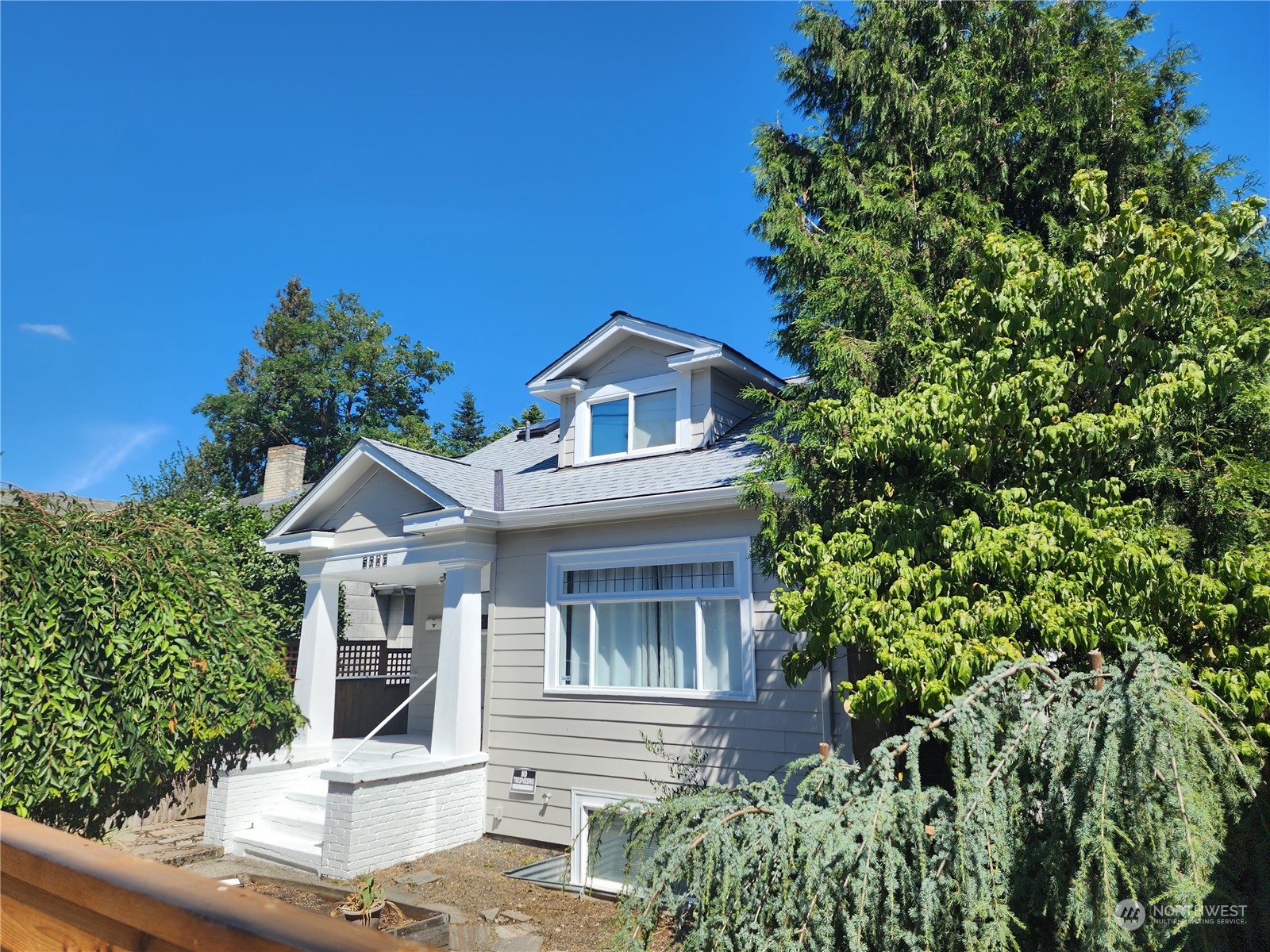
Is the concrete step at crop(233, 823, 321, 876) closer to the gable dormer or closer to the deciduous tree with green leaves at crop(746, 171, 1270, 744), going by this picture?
the gable dormer

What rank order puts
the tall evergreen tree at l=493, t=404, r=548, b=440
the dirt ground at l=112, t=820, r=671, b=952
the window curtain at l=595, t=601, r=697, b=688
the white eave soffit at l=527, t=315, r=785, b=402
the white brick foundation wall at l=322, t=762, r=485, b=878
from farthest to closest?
the tall evergreen tree at l=493, t=404, r=548, b=440
the white eave soffit at l=527, t=315, r=785, b=402
the window curtain at l=595, t=601, r=697, b=688
the white brick foundation wall at l=322, t=762, r=485, b=878
the dirt ground at l=112, t=820, r=671, b=952

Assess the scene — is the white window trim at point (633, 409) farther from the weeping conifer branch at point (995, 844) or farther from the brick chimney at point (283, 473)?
the brick chimney at point (283, 473)

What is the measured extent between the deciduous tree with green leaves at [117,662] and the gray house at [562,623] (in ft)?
9.73

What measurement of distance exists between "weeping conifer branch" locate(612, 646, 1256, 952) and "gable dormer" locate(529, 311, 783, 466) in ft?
24.0

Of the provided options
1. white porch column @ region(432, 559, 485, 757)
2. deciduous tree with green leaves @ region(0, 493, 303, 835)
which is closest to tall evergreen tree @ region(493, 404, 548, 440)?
white porch column @ region(432, 559, 485, 757)

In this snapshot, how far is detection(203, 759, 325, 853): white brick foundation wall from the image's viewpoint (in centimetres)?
1066

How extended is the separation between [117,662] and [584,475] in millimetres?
6423

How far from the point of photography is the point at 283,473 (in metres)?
21.2

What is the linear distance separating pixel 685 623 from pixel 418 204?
35.9ft

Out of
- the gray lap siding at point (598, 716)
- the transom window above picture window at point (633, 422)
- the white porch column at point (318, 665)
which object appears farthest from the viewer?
the white porch column at point (318, 665)

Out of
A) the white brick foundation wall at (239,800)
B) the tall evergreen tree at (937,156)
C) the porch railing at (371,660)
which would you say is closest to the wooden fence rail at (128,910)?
the tall evergreen tree at (937,156)

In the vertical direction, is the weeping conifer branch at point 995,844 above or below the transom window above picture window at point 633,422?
below

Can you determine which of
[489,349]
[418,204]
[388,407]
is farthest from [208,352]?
[418,204]

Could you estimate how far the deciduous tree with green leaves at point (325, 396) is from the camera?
38.5m
